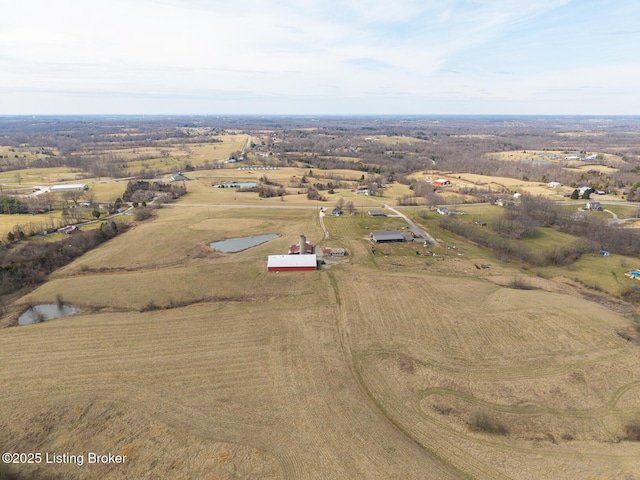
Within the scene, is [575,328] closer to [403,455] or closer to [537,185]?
[403,455]

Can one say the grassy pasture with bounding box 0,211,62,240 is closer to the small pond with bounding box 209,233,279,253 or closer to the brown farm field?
the brown farm field

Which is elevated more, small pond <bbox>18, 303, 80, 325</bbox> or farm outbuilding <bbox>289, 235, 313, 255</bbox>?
farm outbuilding <bbox>289, 235, 313, 255</bbox>

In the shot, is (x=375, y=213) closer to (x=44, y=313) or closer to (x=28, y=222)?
(x=44, y=313)

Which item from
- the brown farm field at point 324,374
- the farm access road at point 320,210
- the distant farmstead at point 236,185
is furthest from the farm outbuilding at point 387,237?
the distant farmstead at point 236,185

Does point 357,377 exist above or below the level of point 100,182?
below

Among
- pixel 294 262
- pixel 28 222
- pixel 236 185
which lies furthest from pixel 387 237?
pixel 28 222

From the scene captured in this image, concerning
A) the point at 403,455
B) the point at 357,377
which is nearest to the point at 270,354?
the point at 357,377

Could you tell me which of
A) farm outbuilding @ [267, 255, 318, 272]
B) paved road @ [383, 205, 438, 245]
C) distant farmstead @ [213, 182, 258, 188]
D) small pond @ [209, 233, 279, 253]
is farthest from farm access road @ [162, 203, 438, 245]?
distant farmstead @ [213, 182, 258, 188]

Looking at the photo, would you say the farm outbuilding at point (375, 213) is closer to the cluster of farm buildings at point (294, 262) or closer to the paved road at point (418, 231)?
the paved road at point (418, 231)
